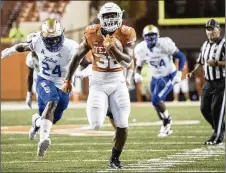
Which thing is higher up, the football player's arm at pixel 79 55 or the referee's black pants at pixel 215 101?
the football player's arm at pixel 79 55

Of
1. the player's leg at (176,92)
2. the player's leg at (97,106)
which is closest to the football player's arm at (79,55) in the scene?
the player's leg at (97,106)

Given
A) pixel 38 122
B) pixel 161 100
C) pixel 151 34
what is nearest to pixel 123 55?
pixel 38 122

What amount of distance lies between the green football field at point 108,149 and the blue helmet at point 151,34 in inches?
45.7

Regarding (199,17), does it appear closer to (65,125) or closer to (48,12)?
(48,12)

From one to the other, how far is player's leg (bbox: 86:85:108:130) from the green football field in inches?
15.6

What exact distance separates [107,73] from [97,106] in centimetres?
31

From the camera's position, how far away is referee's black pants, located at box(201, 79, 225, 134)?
9945mm

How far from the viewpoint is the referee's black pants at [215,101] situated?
32.6 ft

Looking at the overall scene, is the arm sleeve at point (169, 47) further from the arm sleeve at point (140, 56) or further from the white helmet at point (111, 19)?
the white helmet at point (111, 19)

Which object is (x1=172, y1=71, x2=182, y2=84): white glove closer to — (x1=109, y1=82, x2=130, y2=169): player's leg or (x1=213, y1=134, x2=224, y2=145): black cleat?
(x1=213, y1=134, x2=224, y2=145): black cleat

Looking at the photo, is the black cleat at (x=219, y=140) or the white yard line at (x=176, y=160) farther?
the black cleat at (x=219, y=140)

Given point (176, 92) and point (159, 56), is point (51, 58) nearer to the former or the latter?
point (159, 56)

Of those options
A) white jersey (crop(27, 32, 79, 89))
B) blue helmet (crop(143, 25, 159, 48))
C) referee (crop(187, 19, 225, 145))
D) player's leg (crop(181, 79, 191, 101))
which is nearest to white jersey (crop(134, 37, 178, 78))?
Answer: blue helmet (crop(143, 25, 159, 48))

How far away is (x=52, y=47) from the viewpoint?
8.60 metres
